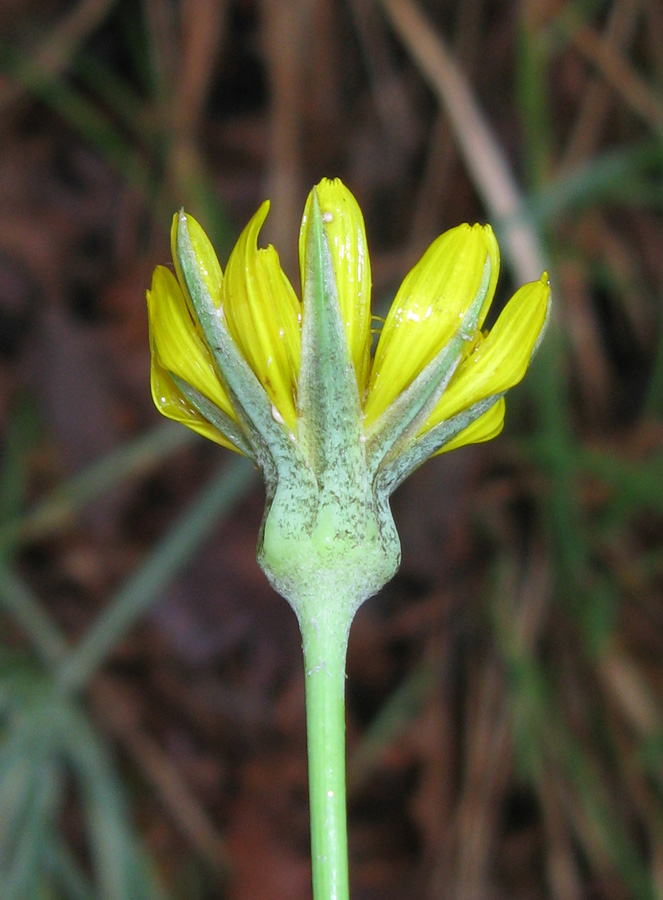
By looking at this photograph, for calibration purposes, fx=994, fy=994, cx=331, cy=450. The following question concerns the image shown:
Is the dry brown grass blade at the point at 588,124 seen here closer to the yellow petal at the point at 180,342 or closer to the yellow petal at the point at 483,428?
the yellow petal at the point at 483,428

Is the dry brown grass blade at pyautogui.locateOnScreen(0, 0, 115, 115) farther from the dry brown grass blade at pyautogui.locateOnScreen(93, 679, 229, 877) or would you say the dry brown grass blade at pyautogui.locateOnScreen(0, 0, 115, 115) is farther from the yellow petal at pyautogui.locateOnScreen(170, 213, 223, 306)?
the yellow petal at pyautogui.locateOnScreen(170, 213, 223, 306)

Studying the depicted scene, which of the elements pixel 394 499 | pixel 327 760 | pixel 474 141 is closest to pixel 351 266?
pixel 327 760

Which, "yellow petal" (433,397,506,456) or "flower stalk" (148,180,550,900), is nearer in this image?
"flower stalk" (148,180,550,900)

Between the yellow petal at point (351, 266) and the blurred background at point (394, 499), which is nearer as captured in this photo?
the yellow petal at point (351, 266)

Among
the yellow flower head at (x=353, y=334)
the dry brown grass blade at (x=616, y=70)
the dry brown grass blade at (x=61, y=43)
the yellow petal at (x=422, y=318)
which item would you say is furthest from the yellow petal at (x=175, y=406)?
the dry brown grass blade at (x=61, y=43)

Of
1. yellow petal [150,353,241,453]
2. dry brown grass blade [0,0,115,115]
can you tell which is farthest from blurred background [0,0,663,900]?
yellow petal [150,353,241,453]

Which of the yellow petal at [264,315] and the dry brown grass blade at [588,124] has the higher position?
the dry brown grass blade at [588,124]
